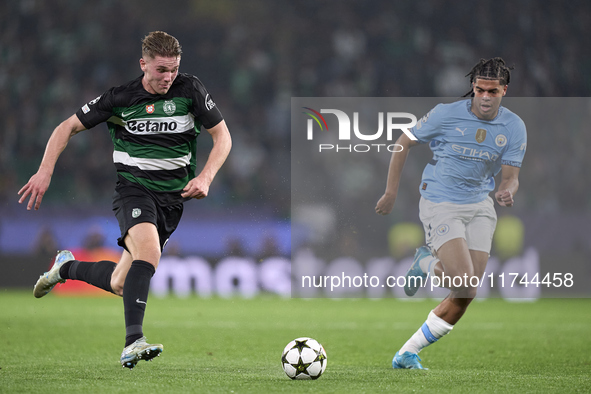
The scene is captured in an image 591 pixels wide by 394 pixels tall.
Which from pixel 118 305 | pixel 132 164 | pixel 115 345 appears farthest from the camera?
pixel 118 305

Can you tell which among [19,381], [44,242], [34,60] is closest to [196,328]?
[19,381]

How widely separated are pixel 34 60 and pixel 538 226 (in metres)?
12.5

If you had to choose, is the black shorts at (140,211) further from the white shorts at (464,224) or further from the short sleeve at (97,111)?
the white shorts at (464,224)

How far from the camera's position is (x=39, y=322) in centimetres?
859

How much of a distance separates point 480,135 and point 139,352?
290 cm

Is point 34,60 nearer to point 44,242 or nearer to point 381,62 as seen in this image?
point 44,242

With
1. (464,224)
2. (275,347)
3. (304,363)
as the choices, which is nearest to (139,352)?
(304,363)

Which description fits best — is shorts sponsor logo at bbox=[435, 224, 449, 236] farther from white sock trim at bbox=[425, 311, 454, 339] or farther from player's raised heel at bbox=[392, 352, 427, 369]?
player's raised heel at bbox=[392, 352, 427, 369]

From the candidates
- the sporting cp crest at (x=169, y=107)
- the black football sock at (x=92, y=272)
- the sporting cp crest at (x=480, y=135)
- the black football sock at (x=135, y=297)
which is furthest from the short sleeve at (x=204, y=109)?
the sporting cp crest at (x=480, y=135)

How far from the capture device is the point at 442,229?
17.2ft

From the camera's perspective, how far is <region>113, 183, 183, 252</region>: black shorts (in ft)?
14.9

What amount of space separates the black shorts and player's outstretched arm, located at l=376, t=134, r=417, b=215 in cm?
164

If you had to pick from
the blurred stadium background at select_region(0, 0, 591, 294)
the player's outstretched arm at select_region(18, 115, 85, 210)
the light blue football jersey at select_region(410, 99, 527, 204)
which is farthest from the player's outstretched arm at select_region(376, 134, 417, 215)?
the blurred stadium background at select_region(0, 0, 591, 294)

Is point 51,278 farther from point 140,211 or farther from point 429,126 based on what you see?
point 429,126
